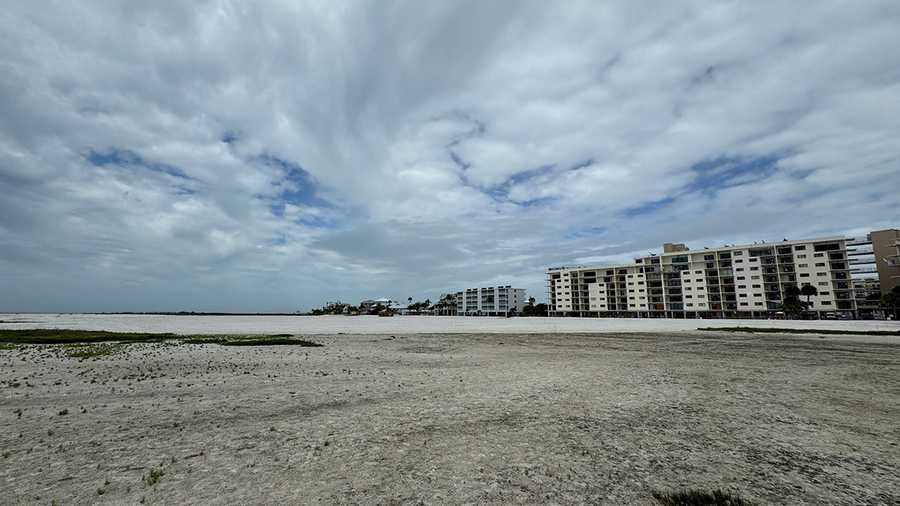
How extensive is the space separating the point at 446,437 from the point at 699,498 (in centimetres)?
580

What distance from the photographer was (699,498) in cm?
705

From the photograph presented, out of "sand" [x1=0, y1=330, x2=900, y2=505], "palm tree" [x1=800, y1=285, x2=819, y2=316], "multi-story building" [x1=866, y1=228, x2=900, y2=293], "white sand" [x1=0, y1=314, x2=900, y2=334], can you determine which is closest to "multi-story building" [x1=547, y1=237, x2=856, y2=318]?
"palm tree" [x1=800, y1=285, x2=819, y2=316]

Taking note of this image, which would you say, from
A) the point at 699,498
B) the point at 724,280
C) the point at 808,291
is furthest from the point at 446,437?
the point at 724,280

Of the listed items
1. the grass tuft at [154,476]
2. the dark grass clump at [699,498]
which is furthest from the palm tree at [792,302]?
the grass tuft at [154,476]

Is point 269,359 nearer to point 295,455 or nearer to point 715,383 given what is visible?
point 295,455

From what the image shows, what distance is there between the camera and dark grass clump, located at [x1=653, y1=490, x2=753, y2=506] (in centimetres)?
688

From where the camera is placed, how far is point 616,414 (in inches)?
512

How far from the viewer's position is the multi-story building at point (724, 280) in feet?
432

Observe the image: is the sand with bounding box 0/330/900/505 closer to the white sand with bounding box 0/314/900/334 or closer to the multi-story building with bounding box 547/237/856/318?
the white sand with bounding box 0/314/900/334

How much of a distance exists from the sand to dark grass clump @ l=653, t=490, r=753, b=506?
275mm

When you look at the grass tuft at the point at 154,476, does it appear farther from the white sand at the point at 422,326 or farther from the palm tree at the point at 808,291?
the palm tree at the point at 808,291

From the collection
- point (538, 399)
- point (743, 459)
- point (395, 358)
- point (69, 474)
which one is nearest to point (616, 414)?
point (538, 399)

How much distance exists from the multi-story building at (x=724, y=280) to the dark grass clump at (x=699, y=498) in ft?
558

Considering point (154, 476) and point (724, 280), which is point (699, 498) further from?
point (724, 280)
